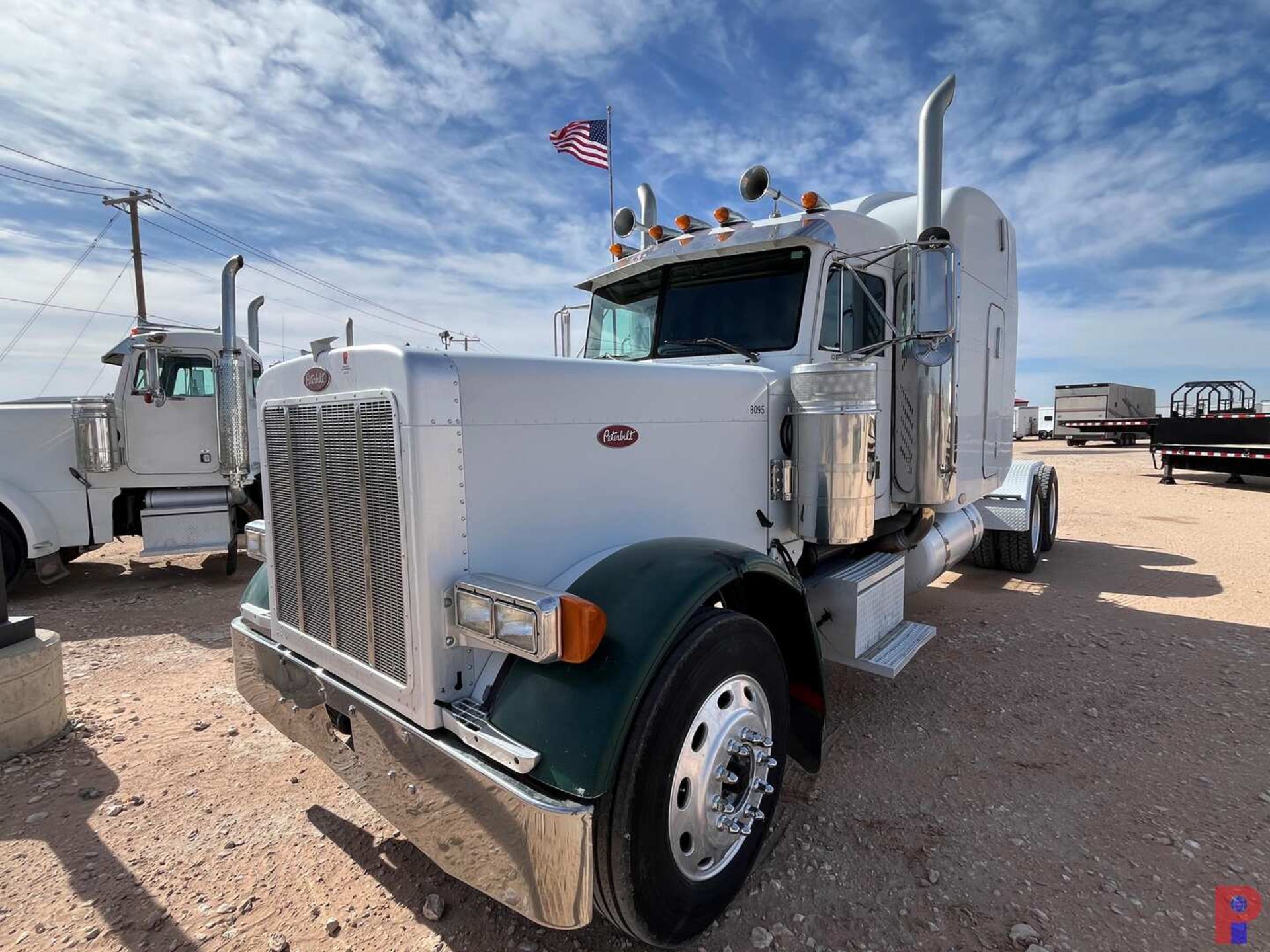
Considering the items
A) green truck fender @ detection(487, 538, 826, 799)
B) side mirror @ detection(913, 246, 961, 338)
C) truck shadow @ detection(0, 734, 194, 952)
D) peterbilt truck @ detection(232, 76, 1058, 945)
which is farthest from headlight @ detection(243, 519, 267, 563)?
side mirror @ detection(913, 246, 961, 338)

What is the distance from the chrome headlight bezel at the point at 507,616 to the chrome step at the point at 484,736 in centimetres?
20

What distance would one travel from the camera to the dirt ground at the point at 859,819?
94.0 inches

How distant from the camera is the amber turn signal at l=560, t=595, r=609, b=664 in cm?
189

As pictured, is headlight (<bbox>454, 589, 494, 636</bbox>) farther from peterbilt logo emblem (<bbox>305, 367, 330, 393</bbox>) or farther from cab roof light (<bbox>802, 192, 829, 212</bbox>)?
cab roof light (<bbox>802, 192, 829, 212</bbox>)

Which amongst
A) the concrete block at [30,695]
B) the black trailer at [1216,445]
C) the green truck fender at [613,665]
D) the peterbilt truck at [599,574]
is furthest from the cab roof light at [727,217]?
the black trailer at [1216,445]

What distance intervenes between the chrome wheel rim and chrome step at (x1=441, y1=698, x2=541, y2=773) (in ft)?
1.63

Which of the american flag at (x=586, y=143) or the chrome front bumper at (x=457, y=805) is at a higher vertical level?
the american flag at (x=586, y=143)

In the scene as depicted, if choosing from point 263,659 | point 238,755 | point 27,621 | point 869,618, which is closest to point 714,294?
point 869,618

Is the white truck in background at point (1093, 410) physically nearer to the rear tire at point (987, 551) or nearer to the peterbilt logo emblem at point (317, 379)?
the rear tire at point (987, 551)

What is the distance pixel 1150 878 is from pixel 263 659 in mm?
3568

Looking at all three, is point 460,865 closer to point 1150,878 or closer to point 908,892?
point 908,892

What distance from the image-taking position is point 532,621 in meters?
1.86

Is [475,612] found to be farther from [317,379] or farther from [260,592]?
[260,592]

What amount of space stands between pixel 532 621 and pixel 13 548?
762cm
